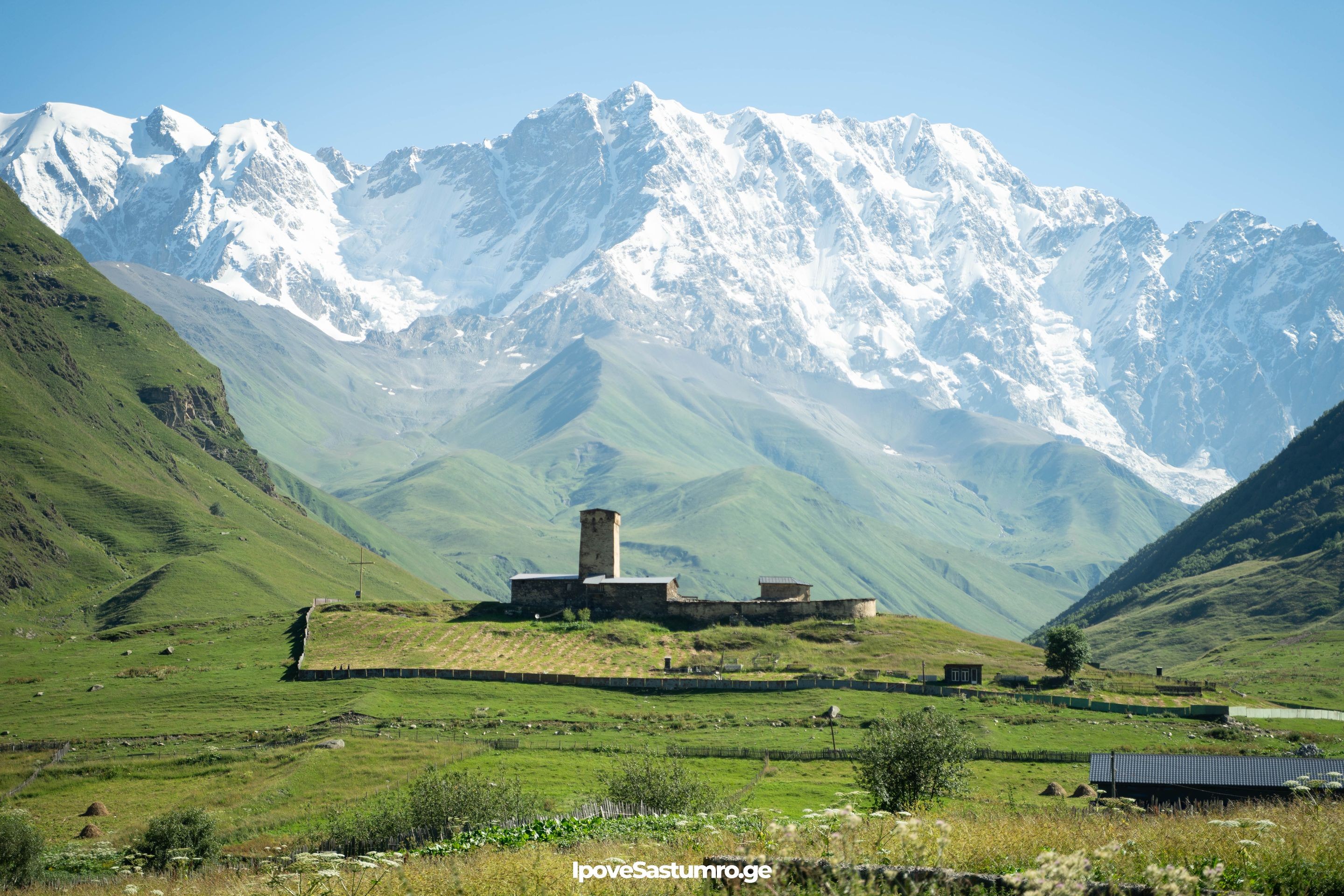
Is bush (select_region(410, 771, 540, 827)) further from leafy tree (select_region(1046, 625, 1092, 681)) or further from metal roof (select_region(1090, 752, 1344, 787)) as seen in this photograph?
leafy tree (select_region(1046, 625, 1092, 681))

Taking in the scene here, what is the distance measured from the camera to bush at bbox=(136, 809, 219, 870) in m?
43.7

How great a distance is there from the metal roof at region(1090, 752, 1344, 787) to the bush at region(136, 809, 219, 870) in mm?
38546

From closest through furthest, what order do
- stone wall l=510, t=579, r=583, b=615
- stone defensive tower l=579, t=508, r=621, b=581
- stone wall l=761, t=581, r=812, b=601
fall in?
stone wall l=510, t=579, r=583, b=615 → stone wall l=761, t=581, r=812, b=601 → stone defensive tower l=579, t=508, r=621, b=581

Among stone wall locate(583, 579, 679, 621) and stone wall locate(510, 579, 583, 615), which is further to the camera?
stone wall locate(510, 579, 583, 615)

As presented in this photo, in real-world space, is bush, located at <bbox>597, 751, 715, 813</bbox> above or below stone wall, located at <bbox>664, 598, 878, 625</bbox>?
below

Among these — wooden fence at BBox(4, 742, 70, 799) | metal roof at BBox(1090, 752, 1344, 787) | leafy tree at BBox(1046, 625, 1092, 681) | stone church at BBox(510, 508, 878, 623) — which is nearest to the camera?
metal roof at BBox(1090, 752, 1344, 787)

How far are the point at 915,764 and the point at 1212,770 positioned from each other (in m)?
15.3

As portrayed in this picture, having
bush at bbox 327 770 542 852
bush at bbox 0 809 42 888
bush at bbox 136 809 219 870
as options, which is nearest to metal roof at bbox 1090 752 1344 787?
bush at bbox 327 770 542 852

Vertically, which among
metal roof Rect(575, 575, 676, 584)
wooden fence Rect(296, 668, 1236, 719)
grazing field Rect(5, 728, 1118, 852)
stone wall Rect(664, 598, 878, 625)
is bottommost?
grazing field Rect(5, 728, 1118, 852)

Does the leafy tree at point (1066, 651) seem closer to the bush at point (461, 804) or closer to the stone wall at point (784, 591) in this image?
the stone wall at point (784, 591)

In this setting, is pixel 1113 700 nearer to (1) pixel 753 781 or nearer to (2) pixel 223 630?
(1) pixel 753 781

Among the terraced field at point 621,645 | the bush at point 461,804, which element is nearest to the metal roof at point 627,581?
the terraced field at point 621,645

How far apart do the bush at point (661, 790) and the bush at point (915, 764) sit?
6.55 m

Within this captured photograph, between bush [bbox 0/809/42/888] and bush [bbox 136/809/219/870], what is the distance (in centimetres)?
386
